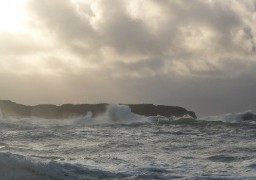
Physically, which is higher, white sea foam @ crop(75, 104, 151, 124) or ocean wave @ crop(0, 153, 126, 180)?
white sea foam @ crop(75, 104, 151, 124)

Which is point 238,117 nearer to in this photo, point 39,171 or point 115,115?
point 115,115

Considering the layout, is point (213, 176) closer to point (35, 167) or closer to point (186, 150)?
point (35, 167)

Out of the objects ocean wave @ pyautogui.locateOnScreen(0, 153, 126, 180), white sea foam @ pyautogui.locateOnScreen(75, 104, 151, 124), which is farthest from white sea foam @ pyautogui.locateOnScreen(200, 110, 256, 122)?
ocean wave @ pyautogui.locateOnScreen(0, 153, 126, 180)

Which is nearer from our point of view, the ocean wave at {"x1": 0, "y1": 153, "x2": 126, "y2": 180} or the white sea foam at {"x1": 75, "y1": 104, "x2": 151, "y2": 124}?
the ocean wave at {"x1": 0, "y1": 153, "x2": 126, "y2": 180}

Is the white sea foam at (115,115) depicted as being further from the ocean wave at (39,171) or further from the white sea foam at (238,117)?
the ocean wave at (39,171)

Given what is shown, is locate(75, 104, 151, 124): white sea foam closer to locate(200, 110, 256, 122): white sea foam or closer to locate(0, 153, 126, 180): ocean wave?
locate(200, 110, 256, 122): white sea foam

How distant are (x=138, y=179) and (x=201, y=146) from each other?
36.6 ft

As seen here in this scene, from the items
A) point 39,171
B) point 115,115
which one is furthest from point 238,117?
point 39,171

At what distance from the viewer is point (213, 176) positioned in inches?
496

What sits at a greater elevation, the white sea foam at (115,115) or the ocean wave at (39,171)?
the white sea foam at (115,115)

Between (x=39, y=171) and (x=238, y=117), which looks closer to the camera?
(x=39, y=171)

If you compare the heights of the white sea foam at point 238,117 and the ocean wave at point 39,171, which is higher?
the white sea foam at point 238,117

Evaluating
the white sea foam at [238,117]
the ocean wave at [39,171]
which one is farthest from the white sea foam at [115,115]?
the ocean wave at [39,171]

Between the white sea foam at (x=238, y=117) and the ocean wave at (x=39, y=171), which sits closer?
the ocean wave at (x=39, y=171)
